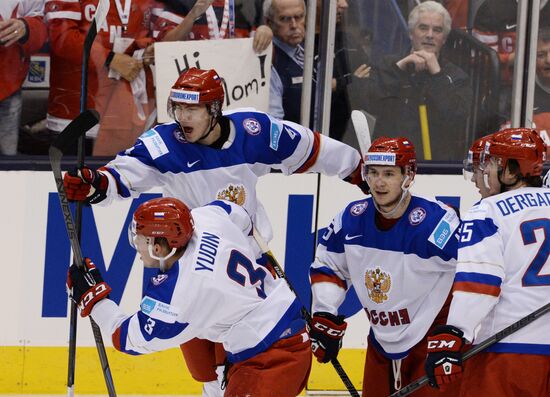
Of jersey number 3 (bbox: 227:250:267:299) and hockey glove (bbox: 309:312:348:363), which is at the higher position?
jersey number 3 (bbox: 227:250:267:299)

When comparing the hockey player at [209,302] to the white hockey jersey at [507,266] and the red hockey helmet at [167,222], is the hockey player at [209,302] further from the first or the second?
the white hockey jersey at [507,266]

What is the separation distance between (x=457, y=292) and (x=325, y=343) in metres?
0.76

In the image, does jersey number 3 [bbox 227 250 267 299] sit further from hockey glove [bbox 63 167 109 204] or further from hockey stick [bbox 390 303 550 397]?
hockey glove [bbox 63 167 109 204]

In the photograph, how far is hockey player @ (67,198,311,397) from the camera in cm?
351

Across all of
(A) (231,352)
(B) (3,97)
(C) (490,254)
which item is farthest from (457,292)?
(B) (3,97)

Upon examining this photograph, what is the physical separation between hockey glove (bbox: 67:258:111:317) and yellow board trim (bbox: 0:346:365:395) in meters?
1.41

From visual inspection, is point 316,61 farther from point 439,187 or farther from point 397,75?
point 439,187

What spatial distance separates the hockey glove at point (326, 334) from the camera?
4180mm

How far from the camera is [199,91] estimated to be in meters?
4.21

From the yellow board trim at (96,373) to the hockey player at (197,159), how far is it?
902mm

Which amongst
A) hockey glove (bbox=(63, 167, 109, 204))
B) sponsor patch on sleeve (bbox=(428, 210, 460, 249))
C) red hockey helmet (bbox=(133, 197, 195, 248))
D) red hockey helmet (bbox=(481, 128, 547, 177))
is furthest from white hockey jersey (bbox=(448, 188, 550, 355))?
hockey glove (bbox=(63, 167, 109, 204))

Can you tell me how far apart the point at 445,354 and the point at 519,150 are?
63 cm

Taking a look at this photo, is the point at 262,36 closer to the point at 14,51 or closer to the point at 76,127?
the point at 14,51

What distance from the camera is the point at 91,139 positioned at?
5320mm
